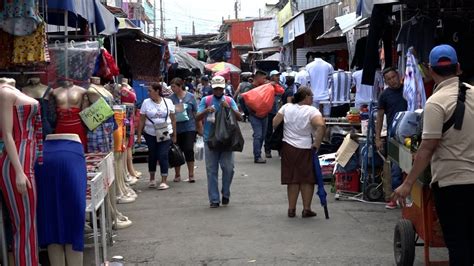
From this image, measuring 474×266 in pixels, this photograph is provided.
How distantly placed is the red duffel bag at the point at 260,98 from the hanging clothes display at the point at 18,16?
763 centimetres

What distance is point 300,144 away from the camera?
332 inches

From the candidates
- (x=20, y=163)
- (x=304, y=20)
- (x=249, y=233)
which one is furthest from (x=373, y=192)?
(x=304, y=20)

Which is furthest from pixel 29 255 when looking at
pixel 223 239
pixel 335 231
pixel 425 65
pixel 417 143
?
pixel 425 65

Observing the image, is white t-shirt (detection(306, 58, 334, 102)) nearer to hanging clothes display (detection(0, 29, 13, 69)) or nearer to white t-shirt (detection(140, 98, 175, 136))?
white t-shirt (detection(140, 98, 175, 136))

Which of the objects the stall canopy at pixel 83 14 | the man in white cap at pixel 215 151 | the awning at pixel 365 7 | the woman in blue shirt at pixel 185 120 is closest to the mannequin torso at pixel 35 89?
the stall canopy at pixel 83 14

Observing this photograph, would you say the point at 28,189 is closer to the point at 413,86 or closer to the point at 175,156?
the point at 413,86

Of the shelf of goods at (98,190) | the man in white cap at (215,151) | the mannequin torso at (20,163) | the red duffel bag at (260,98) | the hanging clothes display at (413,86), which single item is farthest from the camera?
the red duffel bag at (260,98)

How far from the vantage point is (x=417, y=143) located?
540 cm

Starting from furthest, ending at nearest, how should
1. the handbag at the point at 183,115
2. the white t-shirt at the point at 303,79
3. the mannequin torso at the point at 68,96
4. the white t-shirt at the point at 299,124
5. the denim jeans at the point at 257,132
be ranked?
the white t-shirt at the point at 303,79 → the denim jeans at the point at 257,132 → the handbag at the point at 183,115 → the white t-shirt at the point at 299,124 → the mannequin torso at the point at 68,96

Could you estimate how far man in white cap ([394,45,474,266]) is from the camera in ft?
15.0

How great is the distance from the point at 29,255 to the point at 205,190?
5.89m

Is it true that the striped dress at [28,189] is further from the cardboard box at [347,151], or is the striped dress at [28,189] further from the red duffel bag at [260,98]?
the red duffel bag at [260,98]

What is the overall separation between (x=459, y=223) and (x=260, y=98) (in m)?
9.42

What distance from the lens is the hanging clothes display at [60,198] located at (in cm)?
532
